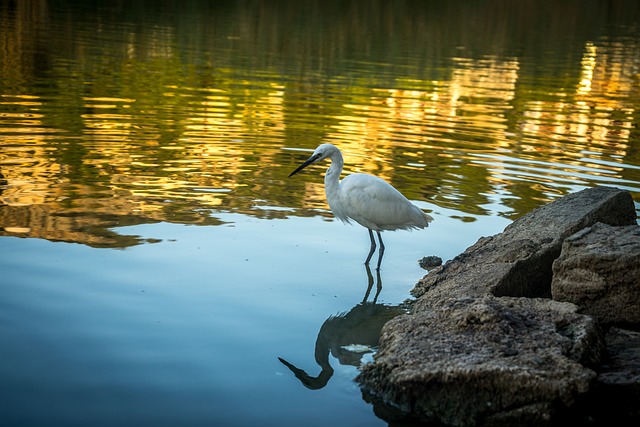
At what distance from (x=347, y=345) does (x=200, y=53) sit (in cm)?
2317

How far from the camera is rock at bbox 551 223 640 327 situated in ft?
20.0

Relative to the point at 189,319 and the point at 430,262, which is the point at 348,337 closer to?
the point at 189,319

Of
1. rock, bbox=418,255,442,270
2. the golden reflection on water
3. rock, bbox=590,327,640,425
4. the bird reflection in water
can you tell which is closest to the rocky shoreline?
rock, bbox=590,327,640,425

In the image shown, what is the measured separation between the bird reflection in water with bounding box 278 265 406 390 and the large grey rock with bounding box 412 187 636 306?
43 cm

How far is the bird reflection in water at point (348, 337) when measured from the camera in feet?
20.0

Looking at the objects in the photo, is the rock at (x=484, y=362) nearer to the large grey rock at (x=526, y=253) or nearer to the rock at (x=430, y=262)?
the large grey rock at (x=526, y=253)

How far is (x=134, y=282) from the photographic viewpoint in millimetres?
7656

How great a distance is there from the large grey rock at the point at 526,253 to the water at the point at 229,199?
0.63 meters

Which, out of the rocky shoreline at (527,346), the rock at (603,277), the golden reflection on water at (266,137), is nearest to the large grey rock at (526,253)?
the rocky shoreline at (527,346)

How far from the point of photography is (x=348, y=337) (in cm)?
687

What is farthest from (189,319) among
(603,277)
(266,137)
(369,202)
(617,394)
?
(266,137)

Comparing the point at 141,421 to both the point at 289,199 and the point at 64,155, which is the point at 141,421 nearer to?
the point at 289,199

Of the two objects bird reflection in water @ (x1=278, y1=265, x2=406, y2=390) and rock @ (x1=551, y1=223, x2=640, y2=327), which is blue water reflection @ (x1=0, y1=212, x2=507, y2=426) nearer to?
bird reflection in water @ (x1=278, y1=265, x2=406, y2=390)

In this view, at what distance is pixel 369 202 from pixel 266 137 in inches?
269
